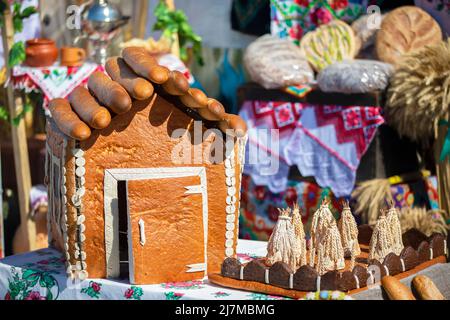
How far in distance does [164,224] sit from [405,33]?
9.15 ft

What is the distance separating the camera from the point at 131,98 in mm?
3639

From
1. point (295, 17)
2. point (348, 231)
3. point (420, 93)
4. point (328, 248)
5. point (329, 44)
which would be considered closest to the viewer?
point (328, 248)

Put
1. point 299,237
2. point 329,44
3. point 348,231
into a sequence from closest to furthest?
point 299,237
point 348,231
point 329,44

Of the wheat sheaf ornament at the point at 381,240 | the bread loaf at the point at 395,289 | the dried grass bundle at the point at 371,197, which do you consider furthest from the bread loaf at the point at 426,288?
the dried grass bundle at the point at 371,197

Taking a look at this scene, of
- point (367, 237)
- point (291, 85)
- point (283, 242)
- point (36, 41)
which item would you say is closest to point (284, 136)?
point (291, 85)

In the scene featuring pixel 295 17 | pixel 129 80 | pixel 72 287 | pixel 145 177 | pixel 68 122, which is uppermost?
pixel 295 17

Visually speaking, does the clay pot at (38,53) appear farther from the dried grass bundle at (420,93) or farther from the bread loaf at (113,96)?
the bread loaf at (113,96)

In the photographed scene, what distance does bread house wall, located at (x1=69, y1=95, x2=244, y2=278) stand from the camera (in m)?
3.69

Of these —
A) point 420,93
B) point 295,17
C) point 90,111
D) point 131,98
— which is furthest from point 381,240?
point 295,17

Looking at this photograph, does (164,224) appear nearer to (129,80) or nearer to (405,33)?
(129,80)

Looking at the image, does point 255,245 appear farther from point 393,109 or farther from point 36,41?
point 36,41

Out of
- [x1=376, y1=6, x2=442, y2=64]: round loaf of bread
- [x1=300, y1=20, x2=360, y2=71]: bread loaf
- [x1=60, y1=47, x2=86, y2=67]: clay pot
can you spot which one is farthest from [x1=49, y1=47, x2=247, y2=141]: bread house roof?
[x1=300, y1=20, x2=360, y2=71]: bread loaf

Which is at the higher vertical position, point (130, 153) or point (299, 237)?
point (130, 153)

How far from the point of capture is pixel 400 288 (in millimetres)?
3367
